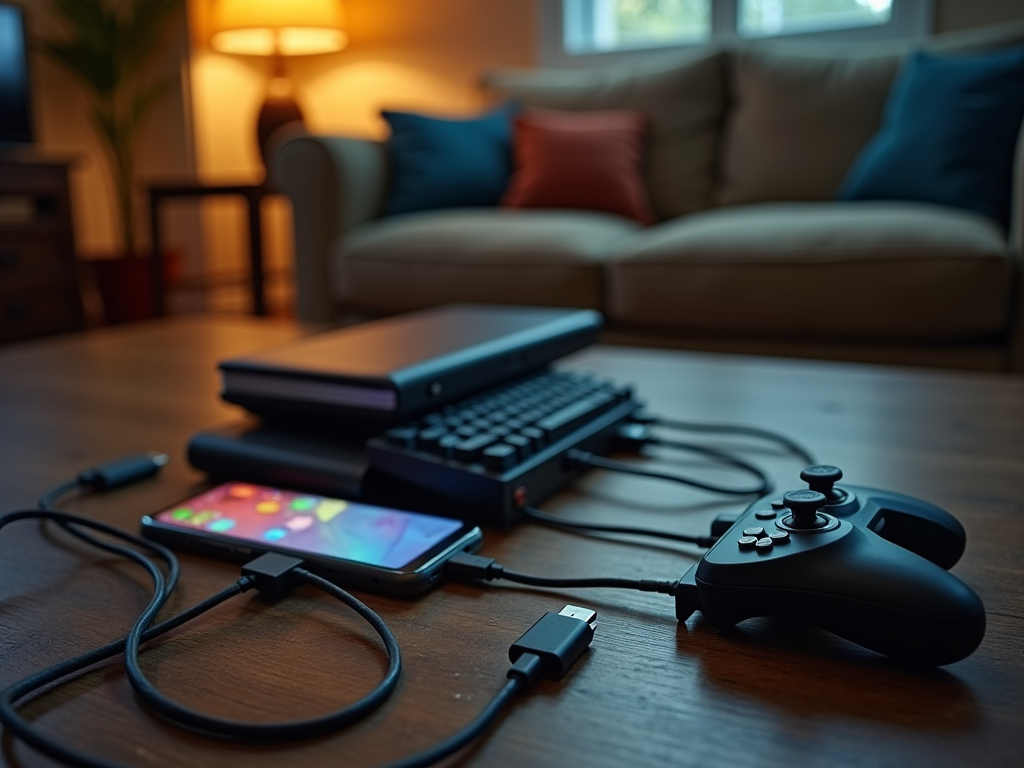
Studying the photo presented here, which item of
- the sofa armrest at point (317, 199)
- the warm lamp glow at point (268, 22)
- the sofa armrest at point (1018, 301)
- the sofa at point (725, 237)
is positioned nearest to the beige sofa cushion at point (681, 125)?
the sofa at point (725, 237)

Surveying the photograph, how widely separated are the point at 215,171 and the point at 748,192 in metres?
2.38

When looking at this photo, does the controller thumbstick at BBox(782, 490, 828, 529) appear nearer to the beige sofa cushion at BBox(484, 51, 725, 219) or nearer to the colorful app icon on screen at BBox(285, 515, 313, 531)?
the colorful app icon on screen at BBox(285, 515, 313, 531)

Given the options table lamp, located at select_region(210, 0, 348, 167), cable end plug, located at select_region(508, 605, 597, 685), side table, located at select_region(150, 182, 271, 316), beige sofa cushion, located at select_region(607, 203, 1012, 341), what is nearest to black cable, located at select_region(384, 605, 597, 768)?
cable end plug, located at select_region(508, 605, 597, 685)

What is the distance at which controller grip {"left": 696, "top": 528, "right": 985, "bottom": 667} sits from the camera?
0.37m

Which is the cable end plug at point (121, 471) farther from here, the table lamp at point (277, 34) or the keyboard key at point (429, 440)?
the table lamp at point (277, 34)

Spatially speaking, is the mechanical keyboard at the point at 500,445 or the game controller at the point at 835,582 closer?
the game controller at the point at 835,582

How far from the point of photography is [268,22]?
3.02m

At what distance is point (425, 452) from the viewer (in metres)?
0.58

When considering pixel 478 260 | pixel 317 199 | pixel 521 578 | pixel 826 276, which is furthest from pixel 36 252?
pixel 521 578

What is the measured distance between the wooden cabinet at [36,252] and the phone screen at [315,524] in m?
2.82

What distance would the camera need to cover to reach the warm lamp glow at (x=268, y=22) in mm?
3033

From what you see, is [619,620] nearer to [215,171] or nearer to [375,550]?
[375,550]

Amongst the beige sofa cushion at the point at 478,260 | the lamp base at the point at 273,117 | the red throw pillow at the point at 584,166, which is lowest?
the beige sofa cushion at the point at 478,260

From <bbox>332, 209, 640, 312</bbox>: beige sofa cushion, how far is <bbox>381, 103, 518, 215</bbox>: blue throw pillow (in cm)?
15
